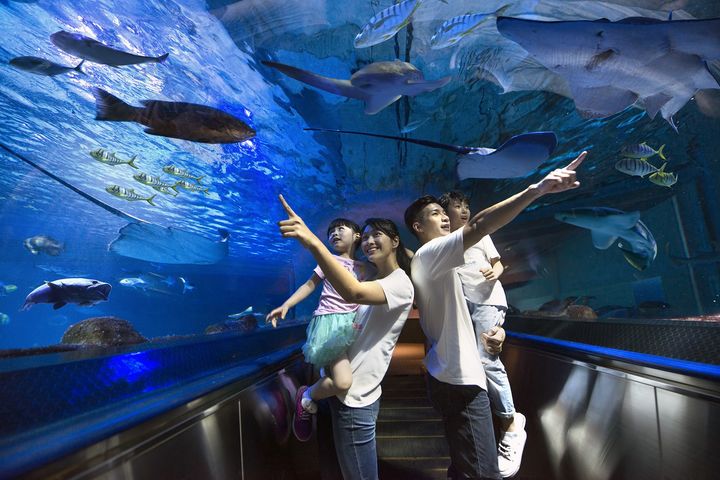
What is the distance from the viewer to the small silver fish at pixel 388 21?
3.51 m

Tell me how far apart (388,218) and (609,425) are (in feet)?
10.1

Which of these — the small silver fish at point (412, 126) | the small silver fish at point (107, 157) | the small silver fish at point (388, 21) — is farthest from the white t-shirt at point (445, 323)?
the small silver fish at point (107, 157)

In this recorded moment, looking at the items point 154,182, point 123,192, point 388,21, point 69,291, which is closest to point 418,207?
point 388,21

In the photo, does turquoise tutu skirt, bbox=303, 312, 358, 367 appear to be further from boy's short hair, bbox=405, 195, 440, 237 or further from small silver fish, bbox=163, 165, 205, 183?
small silver fish, bbox=163, 165, 205, 183

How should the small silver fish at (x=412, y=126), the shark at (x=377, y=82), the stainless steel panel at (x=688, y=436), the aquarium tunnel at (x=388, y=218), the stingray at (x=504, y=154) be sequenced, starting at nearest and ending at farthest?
the stainless steel panel at (x=688, y=436) → the aquarium tunnel at (x=388, y=218) → the shark at (x=377, y=82) → the stingray at (x=504, y=154) → the small silver fish at (x=412, y=126)

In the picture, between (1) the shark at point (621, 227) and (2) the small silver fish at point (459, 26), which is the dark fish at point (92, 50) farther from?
(1) the shark at point (621, 227)

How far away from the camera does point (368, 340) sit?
5.39 feet

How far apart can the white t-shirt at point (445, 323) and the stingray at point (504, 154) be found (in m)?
3.51

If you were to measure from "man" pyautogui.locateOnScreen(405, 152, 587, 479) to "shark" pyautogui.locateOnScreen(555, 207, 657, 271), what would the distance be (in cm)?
605

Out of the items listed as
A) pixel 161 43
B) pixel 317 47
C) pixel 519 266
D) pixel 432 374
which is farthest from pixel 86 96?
pixel 519 266

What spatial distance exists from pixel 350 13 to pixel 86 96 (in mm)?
5110

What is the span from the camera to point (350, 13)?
3.87 m

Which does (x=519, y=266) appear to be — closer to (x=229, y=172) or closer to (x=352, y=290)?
(x=229, y=172)

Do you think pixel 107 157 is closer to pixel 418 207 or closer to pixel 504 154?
pixel 418 207
